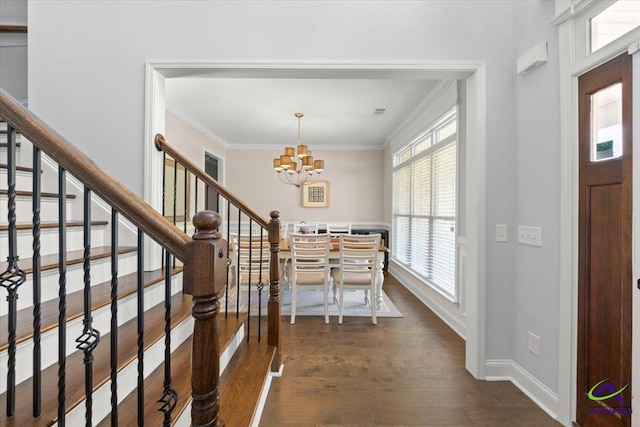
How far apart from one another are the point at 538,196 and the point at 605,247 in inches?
20.3

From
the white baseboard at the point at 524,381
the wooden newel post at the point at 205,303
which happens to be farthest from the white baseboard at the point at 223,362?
the white baseboard at the point at 524,381

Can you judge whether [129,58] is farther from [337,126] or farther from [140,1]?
[337,126]

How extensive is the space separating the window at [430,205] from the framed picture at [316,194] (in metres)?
1.70

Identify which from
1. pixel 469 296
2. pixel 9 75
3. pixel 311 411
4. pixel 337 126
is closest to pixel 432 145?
pixel 337 126

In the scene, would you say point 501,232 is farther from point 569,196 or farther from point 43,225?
point 43,225

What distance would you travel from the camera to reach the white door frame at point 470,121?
2.15m

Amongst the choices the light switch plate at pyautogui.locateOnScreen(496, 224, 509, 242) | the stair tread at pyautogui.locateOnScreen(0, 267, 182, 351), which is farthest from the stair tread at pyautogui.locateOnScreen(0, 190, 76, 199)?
the light switch plate at pyautogui.locateOnScreen(496, 224, 509, 242)

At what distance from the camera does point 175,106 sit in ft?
13.8

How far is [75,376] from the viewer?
114cm

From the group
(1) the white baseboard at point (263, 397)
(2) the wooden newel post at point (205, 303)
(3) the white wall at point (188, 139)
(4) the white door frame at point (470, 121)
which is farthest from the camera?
(3) the white wall at point (188, 139)

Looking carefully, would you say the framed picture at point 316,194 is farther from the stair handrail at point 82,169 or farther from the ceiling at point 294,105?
the stair handrail at point 82,169

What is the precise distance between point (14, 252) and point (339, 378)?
2.00m

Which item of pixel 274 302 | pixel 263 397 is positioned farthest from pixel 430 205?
pixel 263 397

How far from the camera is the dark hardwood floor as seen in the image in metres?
1.78
